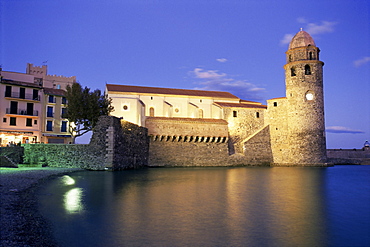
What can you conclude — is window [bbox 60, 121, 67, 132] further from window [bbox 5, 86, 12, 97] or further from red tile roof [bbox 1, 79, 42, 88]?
window [bbox 5, 86, 12, 97]

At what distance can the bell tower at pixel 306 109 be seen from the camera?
30125mm

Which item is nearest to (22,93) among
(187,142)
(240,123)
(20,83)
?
(20,83)

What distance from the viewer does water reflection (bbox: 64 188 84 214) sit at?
347 inches

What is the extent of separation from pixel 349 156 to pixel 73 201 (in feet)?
129

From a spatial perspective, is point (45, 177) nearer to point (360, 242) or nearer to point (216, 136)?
point (360, 242)

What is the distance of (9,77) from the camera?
3075 centimetres

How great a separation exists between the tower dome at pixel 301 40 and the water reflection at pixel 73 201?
27473mm

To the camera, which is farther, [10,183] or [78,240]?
[10,183]

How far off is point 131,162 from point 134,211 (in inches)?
638

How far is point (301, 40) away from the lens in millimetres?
31359

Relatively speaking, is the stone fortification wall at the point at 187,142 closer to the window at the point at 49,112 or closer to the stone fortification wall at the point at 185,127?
the stone fortification wall at the point at 185,127

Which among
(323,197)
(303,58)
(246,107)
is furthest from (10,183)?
(303,58)

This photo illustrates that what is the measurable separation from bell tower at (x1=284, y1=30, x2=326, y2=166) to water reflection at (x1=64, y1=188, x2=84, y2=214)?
78.9 ft

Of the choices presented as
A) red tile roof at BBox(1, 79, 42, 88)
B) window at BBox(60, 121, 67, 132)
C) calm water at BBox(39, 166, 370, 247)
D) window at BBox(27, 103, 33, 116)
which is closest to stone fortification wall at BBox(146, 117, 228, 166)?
window at BBox(60, 121, 67, 132)
